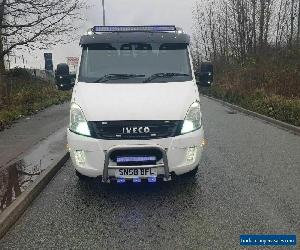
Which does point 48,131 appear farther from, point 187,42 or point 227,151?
point 187,42

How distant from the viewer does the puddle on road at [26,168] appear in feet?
19.5

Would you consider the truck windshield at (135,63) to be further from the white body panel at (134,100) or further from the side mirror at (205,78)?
the side mirror at (205,78)

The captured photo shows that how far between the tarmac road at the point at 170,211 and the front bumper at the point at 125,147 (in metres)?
0.49

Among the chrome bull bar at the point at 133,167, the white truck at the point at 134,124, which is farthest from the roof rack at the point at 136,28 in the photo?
the chrome bull bar at the point at 133,167

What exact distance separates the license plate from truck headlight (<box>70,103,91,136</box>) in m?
0.70

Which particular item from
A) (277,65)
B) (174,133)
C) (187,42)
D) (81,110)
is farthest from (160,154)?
(277,65)

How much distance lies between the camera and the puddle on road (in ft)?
19.5

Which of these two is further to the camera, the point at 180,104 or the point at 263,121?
the point at 263,121

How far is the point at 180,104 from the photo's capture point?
226 inches

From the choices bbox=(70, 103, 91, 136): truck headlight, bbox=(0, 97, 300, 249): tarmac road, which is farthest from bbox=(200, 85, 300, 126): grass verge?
bbox=(70, 103, 91, 136): truck headlight

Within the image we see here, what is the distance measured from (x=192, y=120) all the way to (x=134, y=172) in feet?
3.72

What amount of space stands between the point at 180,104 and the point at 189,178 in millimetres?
1687

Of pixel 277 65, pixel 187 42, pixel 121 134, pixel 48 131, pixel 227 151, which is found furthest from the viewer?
pixel 277 65

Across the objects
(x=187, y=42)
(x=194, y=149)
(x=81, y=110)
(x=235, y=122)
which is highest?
(x=187, y=42)
